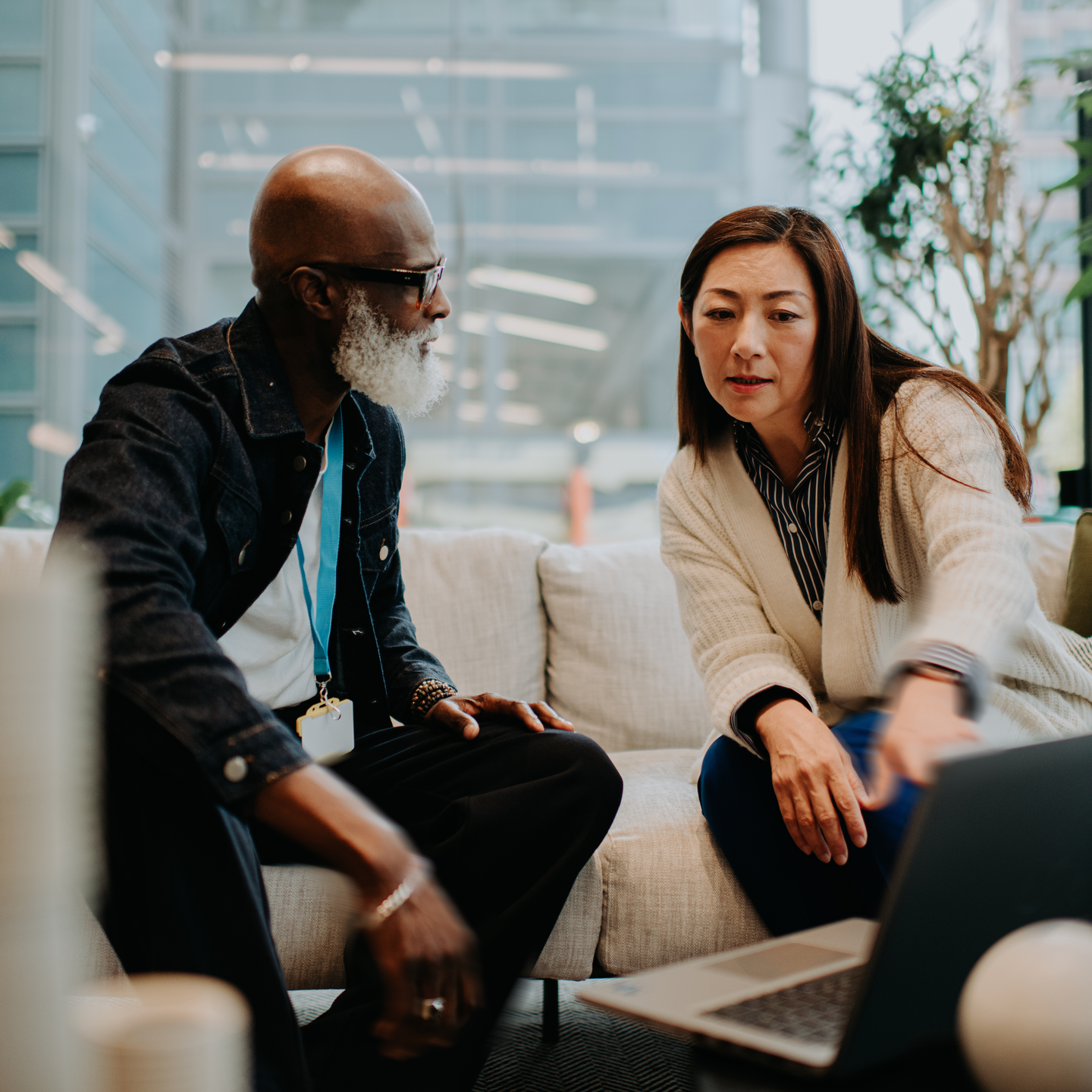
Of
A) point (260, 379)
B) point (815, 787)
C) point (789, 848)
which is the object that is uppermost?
point (260, 379)

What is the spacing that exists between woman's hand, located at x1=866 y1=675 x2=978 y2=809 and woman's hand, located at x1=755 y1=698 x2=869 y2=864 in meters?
0.15

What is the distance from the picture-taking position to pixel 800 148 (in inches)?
119

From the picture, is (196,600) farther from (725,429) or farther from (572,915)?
(725,429)

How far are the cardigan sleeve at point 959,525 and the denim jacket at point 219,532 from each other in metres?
0.69

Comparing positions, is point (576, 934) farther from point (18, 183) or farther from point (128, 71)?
point (128, 71)

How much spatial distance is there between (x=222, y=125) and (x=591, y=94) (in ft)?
4.56

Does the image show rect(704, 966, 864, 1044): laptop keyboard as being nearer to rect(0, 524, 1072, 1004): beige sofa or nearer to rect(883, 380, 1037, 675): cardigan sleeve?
rect(883, 380, 1037, 675): cardigan sleeve

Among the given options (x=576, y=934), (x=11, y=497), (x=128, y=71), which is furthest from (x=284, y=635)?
(x=128, y=71)

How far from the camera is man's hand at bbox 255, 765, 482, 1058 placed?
76 cm

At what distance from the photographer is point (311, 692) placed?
133 centimetres

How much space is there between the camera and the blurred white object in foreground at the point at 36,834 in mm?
442

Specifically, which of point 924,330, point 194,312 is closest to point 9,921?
point 924,330

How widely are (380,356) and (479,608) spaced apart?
74cm

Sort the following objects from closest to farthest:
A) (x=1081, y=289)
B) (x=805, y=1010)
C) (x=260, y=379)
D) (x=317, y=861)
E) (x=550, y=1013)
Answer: (x=805, y=1010), (x=317, y=861), (x=260, y=379), (x=550, y=1013), (x=1081, y=289)
